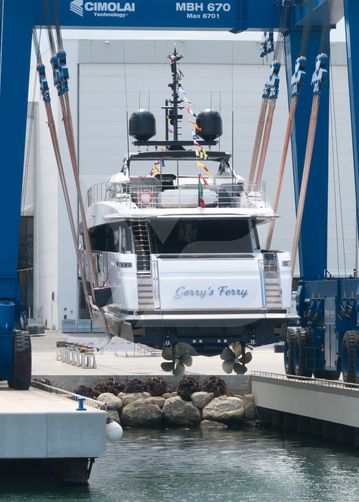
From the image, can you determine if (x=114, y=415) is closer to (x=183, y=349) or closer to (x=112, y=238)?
(x=112, y=238)

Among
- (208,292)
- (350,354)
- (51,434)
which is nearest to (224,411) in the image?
(350,354)

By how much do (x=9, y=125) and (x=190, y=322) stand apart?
19.2 ft

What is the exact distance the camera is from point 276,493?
24.4m

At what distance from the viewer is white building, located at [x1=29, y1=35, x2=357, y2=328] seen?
72.8m

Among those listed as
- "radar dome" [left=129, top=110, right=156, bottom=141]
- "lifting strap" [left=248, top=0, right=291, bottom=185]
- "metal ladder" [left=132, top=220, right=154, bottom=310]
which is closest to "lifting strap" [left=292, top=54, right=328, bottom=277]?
"lifting strap" [left=248, top=0, right=291, bottom=185]

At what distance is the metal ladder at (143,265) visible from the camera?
27922mm

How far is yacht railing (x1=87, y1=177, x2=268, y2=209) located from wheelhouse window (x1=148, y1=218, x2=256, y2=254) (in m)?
0.64

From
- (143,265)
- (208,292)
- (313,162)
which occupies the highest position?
(313,162)

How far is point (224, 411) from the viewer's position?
116ft

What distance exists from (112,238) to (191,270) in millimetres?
3068

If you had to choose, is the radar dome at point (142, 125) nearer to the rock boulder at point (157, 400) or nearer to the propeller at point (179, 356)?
the propeller at point (179, 356)

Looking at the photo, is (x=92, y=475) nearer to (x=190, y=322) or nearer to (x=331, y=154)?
(x=190, y=322)

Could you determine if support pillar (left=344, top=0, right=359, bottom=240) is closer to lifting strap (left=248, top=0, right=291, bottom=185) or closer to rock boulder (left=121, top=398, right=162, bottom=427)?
lifting strap (left=248, top=0, right=291, bottom=185)

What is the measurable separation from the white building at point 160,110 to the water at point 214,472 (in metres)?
40.4
